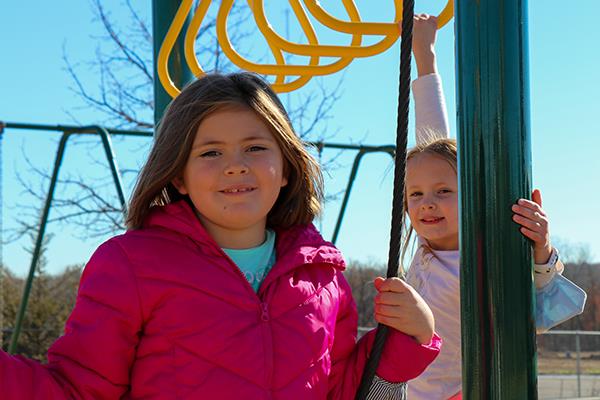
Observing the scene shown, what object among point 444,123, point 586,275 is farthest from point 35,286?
point 586,275

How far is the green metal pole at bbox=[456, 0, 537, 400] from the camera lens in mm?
1262

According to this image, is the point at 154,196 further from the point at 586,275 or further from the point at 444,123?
the point at 586,275

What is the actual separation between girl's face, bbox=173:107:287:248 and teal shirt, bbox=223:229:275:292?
14mm

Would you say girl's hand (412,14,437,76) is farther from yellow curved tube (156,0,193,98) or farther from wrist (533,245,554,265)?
wrist (533,245,554,265)

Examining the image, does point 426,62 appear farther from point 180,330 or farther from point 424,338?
point 180,330

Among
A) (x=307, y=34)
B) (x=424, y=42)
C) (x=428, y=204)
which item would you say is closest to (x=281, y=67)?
(x=307, y=34)

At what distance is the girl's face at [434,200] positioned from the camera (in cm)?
201

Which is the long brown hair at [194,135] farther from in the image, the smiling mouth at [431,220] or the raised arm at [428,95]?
the raised arm at [428,95]

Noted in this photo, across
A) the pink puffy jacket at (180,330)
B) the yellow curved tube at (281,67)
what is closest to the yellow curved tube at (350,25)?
the yellow curved tube at (281,67)

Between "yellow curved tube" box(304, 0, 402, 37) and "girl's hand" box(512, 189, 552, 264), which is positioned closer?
"girl's hand" box(512, 189, 552, 264)

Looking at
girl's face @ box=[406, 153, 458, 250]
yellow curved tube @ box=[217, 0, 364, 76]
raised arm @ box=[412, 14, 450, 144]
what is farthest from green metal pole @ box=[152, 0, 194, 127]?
girl's face @ box=[406, 153, 458, 250]

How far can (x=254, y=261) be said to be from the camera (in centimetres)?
146

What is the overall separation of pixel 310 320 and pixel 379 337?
0.38 feet

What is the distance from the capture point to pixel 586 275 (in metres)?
20.6
